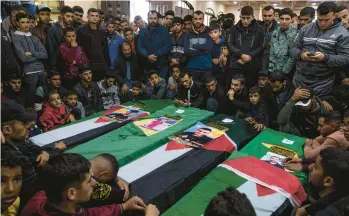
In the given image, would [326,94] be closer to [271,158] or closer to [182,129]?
[271,158]

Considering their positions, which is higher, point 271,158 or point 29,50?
point 29,50

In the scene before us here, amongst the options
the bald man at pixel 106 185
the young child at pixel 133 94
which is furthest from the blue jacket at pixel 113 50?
the bald man at pixel 106 185

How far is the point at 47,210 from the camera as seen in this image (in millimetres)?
1307

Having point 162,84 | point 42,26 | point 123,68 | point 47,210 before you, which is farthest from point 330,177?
point 42,26

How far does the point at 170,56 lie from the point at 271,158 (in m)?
2.58

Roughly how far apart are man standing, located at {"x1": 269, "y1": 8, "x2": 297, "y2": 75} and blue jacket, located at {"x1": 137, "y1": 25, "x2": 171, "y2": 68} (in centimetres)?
156

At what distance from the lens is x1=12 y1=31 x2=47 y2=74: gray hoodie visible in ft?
11.0

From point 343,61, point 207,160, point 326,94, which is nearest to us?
point 207,160

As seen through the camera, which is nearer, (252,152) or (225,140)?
(252,152)

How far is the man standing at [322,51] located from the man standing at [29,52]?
9.56 feet

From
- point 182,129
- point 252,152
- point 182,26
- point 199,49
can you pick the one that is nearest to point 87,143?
point 182,129

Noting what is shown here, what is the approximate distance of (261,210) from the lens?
5.55 ft

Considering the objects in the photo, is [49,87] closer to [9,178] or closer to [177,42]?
[177,42]

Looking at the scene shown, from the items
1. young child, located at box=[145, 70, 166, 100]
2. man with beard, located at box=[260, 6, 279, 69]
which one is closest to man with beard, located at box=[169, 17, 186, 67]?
young child, located at box=[145, 70, 166, 100]
